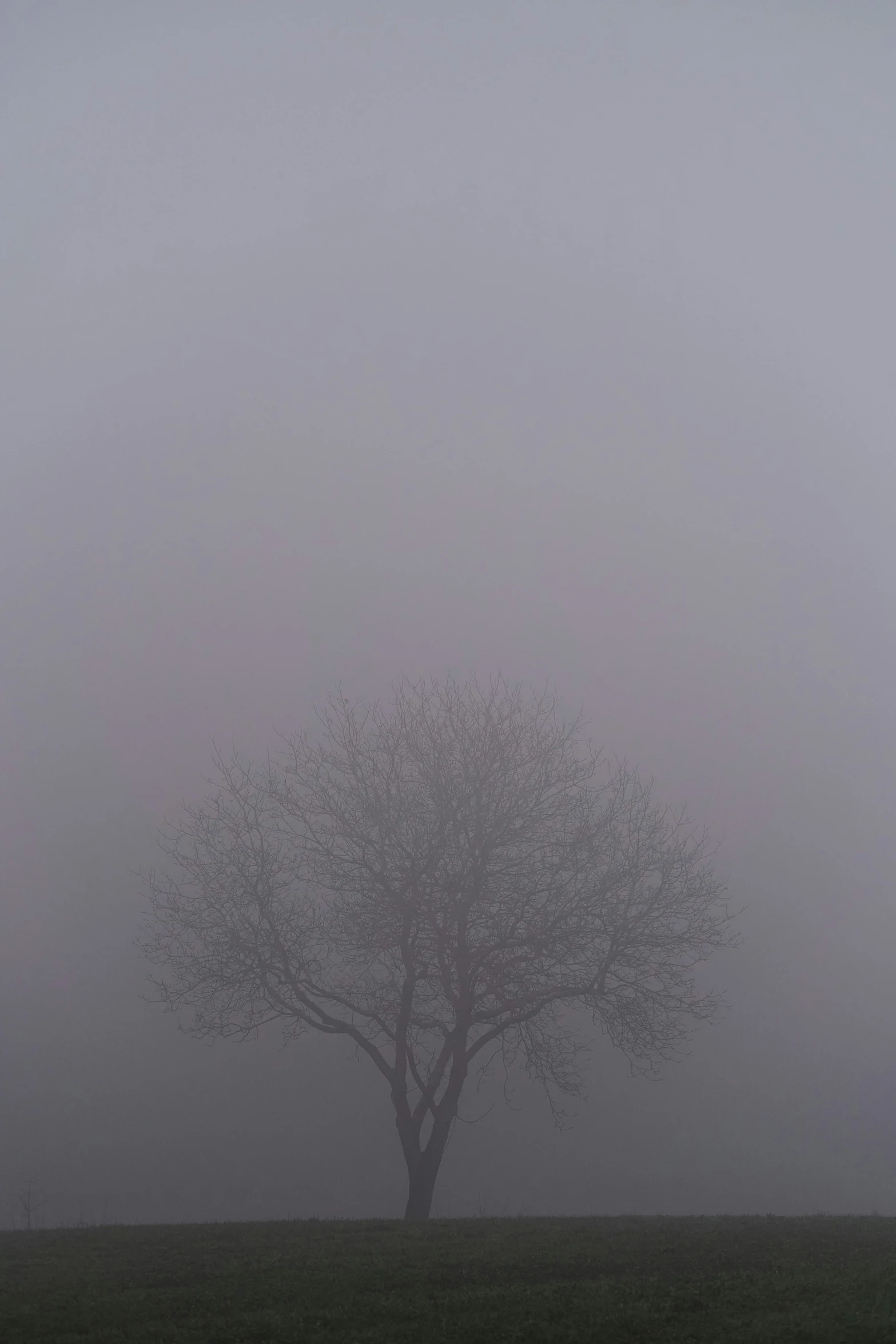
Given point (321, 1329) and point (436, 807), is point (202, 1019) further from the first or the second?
point (321, 1329)

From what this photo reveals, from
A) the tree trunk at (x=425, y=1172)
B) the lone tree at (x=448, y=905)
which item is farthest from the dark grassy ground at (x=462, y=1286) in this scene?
the lone tree at (x=448, y=905)

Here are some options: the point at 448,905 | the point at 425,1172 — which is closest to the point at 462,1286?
the point at 448,905

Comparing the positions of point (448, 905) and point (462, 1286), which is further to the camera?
point (448, 905)

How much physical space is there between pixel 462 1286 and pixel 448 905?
8.70 m

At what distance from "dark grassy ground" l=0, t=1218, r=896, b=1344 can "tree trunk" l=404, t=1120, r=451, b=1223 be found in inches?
125

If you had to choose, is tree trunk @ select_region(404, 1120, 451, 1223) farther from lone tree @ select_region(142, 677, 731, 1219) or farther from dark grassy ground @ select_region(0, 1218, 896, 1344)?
Answer: dark grassy ground @ select_region(0, 1218, 896, 1344)

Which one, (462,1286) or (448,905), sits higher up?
(448,905)

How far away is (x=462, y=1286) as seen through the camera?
10.1m

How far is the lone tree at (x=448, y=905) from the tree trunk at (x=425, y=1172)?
3 cm

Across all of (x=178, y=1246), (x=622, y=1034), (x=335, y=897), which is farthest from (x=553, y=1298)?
(x=335, y=897)

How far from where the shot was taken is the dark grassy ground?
316 inches

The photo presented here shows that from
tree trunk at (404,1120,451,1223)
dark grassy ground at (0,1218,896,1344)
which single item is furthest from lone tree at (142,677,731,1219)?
dark grassy ground at (0,1218,896,1344)

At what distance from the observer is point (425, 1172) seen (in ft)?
61.1

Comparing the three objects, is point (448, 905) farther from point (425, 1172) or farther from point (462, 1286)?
point (462, 1286)
